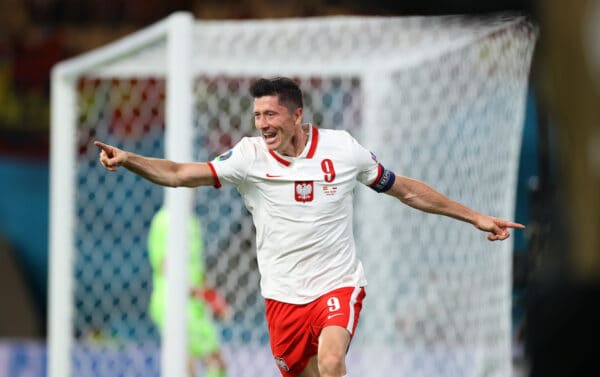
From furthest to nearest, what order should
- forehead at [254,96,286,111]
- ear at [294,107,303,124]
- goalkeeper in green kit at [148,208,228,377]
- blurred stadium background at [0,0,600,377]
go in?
goalkeeper in green kit at [148,208,228,377], ear at [294,107,303,124], forehead at [254,96,286,111], blurred stadium background at [0,0,600,377]

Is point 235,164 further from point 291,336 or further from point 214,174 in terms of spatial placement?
point 291,336

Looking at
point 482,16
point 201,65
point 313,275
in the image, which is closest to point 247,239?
point 201,65

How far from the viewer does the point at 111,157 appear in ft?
12.1

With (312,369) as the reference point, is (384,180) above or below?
above

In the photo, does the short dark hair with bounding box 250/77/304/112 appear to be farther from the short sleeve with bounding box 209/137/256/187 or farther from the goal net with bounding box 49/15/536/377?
the goal net with bounding box 49/15/536/377

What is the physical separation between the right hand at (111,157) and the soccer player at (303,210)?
1.15 ft

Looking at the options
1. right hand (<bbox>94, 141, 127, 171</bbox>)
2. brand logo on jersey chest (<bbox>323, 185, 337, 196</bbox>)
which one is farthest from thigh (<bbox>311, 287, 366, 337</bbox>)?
right hand (<bbox>94, 141, 127, 171</bbox>)

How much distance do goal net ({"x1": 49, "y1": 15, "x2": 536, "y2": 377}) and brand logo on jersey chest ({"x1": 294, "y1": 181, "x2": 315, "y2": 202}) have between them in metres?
2.32

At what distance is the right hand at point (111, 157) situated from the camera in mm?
3621

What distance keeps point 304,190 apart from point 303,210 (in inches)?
3.2

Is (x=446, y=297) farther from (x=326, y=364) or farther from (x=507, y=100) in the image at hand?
(x=326, y=364)

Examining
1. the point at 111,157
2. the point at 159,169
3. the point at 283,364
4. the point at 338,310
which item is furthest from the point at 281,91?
the point at 283,364

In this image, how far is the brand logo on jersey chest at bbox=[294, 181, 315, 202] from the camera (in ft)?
13.5

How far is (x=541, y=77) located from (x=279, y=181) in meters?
2.95
